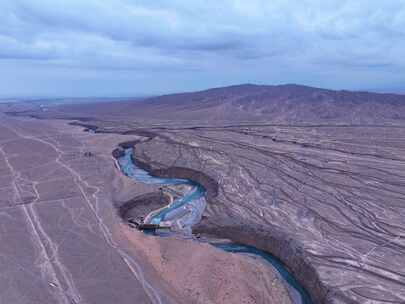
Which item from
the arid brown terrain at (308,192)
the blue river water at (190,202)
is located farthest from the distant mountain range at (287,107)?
the blue river water at (190,202)

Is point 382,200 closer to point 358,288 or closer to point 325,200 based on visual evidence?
point 325,200

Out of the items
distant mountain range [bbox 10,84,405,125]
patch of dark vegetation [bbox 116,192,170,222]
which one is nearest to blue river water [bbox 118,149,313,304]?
patch of dark vegetation [bbox 116,192,170,222]

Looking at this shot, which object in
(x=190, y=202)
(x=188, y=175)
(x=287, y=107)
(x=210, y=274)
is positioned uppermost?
(x=287, y=107)

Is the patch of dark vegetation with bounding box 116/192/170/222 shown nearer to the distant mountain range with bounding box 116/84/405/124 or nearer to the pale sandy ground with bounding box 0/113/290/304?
the pale sandy ground with bounding box 0/113/290/304

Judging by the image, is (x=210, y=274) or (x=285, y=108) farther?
(x=285, y=108)

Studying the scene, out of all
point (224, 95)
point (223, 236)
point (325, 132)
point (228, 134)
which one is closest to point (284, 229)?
point (223, 236)

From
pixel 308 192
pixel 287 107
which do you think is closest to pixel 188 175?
pixel 308 192

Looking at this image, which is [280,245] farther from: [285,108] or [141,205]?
[285,108]
